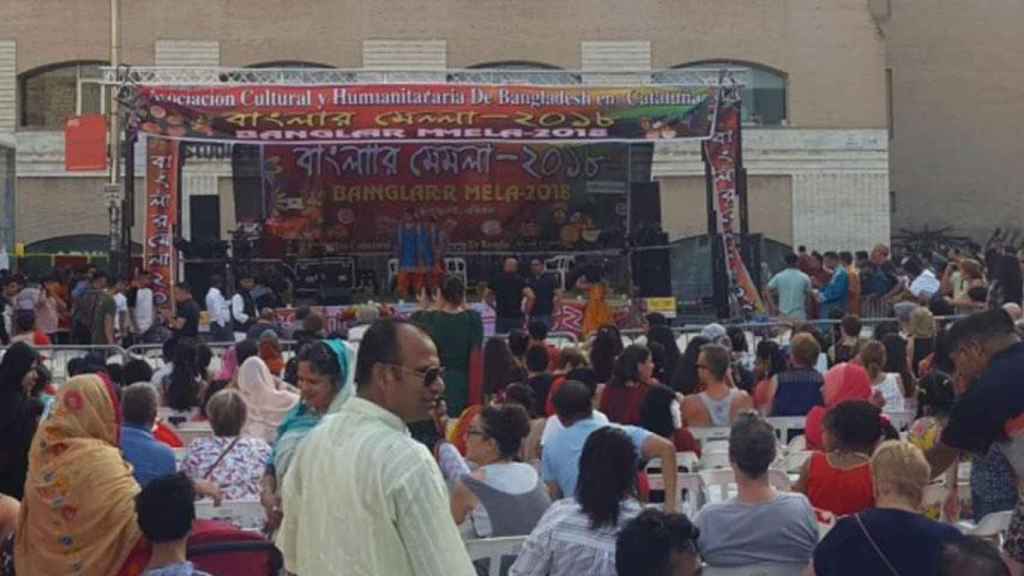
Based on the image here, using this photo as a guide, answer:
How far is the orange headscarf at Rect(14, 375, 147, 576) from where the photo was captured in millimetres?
6676

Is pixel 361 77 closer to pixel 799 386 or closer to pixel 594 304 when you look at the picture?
pixel 594 304

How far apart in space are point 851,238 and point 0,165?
1785cm

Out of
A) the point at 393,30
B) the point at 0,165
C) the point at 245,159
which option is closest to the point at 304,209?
the point at 245,159

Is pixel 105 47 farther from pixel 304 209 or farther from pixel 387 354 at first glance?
pixel 387 354

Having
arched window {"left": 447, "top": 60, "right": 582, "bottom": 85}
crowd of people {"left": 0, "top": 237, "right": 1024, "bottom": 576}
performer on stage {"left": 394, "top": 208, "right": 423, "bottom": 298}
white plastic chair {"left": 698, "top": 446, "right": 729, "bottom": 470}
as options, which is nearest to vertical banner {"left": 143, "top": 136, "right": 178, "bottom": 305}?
arched window {"left": 447, "top": 60, "right": 582, "bottom": 85}

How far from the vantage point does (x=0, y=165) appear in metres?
34.7

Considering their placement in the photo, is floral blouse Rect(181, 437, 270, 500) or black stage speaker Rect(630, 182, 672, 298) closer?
floral blouse Rect(181, 437, 270, 500)

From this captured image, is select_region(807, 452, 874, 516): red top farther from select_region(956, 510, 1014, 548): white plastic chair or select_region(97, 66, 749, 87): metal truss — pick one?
select_region(97, 66, 749, 87): metal truss

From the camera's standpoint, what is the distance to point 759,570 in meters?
6.91

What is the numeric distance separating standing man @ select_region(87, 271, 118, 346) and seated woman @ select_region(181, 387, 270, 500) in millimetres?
14956

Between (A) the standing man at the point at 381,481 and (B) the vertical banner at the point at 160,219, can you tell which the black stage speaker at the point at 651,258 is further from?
(A) the standing man at the point at 381,481

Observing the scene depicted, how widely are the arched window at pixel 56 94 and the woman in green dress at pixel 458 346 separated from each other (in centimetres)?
2951

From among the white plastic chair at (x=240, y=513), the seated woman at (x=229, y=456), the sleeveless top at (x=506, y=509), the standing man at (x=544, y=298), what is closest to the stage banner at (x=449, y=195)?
the standing man at (x=544, y=298)

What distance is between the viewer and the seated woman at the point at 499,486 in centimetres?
779
